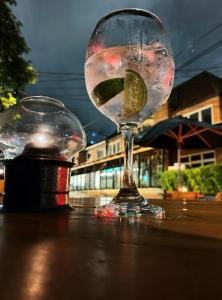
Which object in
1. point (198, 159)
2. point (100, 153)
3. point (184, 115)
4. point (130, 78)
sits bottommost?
point (130, 78)

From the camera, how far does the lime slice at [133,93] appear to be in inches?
39.2

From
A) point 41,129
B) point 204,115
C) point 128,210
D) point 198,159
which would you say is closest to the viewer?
point 128,210

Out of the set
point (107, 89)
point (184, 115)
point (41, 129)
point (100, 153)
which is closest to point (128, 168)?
point (107, 89)

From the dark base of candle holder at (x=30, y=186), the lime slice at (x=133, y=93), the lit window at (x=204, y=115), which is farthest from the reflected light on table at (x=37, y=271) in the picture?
the lit window at (x=204, y=115)

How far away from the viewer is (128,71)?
0.99m

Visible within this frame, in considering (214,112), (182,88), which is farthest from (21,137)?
(182,88)

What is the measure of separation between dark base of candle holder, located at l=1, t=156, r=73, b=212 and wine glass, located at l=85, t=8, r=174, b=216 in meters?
0.16

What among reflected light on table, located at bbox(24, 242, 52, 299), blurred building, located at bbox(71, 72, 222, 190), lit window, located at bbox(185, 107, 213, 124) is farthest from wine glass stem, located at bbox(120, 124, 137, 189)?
lit window, located at bbox(185, 107, 213, 124)

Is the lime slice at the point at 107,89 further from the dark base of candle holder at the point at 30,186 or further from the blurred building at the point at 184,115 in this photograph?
the blurred building at the point at 184,115

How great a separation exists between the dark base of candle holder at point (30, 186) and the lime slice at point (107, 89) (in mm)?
237

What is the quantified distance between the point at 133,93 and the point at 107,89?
0.08 metres

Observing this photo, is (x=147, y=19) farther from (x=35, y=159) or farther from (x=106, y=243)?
(x=106, y=243)

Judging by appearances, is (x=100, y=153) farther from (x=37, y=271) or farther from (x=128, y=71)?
(x=37, y=271)

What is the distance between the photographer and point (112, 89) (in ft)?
3.31
